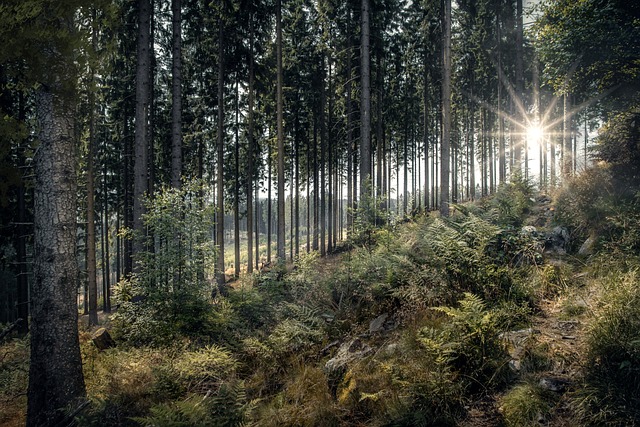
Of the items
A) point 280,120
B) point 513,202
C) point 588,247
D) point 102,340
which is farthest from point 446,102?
point 102,340

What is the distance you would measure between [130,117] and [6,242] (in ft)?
30.9

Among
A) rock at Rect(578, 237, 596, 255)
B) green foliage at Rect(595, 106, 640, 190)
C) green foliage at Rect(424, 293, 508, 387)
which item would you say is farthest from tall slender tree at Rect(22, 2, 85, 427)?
green foliage at Rect(595, 106, 640, 190)

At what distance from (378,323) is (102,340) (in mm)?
7137

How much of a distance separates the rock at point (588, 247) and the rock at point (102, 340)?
448 inches

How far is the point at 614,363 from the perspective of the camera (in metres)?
3.30

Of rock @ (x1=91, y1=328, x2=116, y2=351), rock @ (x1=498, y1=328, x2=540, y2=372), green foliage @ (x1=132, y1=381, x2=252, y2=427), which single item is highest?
rock @ (x1=498, y1=328, x2=540, y2=372)

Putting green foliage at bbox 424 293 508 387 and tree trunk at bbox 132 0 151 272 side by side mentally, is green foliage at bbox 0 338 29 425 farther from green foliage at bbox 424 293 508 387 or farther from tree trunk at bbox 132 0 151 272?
green foliage at bbox 424 293 508 387

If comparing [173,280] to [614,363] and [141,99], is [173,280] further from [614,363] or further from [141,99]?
[614,363]

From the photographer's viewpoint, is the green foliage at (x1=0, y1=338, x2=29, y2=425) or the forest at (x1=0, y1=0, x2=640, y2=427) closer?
the forest at (x1=0, y1=0, x2=640, y2=427)

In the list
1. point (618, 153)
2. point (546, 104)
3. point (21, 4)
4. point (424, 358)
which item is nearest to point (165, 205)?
point (21, 4)

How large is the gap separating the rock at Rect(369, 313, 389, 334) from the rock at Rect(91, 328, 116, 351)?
22.7 ft

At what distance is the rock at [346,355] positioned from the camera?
4.82 meters

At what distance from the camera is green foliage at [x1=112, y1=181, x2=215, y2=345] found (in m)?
7.23

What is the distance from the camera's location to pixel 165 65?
18312mm
